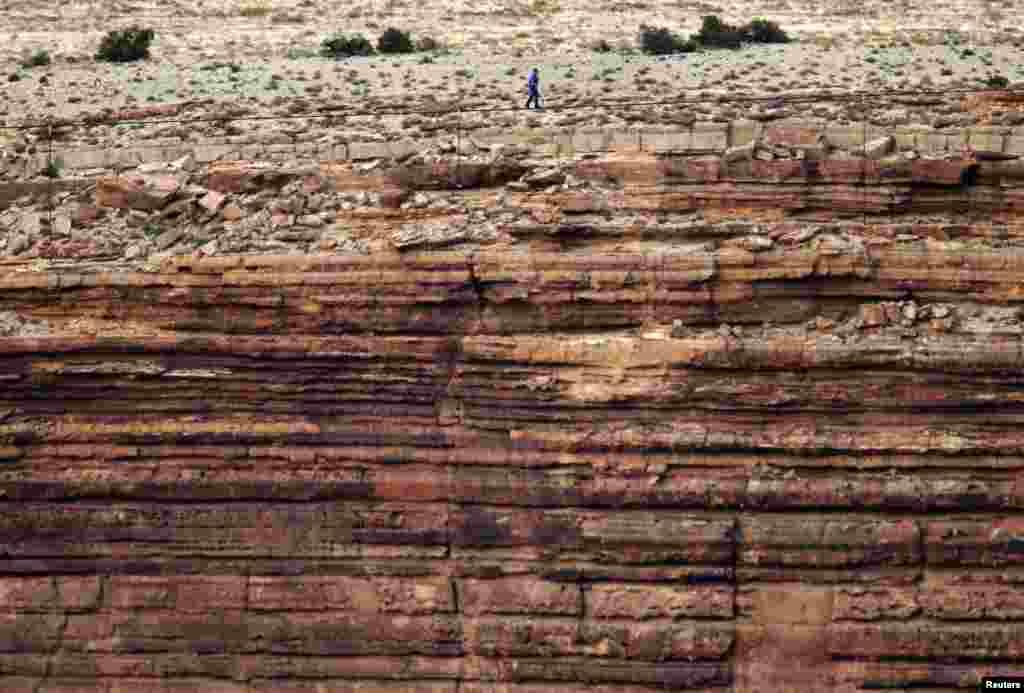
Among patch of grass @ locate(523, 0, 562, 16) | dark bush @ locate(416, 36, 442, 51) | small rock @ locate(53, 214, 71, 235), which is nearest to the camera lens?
small rock @ locate(53, 214, 71, 235)

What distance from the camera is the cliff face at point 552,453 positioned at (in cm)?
1501

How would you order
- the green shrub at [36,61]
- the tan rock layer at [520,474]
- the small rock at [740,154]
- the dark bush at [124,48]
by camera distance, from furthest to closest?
the dark bush at [124,48], the green shrub at [36,61], the small rock at [740,154], the tan rock layer at [520,474]

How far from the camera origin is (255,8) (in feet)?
105

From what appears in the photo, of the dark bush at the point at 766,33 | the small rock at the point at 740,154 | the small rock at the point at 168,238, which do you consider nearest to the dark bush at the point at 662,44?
the dark bush at the point at 766,33

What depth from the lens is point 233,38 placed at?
29453mm

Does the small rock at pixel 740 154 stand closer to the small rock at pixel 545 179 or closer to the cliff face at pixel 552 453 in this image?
the cliff face at pixel 552 453

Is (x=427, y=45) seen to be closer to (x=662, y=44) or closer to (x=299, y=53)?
(x=299, y=53)

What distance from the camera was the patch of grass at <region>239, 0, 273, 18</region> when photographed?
31547 mm

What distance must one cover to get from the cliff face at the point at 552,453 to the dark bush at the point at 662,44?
37.8 ft

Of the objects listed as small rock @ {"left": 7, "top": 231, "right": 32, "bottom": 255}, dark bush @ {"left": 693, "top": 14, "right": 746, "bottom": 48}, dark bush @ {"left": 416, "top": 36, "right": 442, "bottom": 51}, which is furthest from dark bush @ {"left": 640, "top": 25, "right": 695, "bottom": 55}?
small rock @ {"left": 7, "top": 231, "right": 32, "bottom": 255}

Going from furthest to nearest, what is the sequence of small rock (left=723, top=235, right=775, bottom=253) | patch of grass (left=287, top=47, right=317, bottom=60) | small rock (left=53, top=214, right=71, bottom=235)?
patch of grass (left=287, top=47, right=317, bottom=60) → small rock (left=53, top=214, right=71, bottom=235) → small rock (left=723, top=235, right=775, bottom=253)

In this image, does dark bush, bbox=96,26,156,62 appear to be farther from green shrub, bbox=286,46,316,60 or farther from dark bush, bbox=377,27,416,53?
dark bush, bbox=377,27,416,53

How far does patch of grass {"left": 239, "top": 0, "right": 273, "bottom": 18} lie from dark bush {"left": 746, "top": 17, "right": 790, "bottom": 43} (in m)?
10.2

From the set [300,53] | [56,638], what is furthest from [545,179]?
[300,53]
